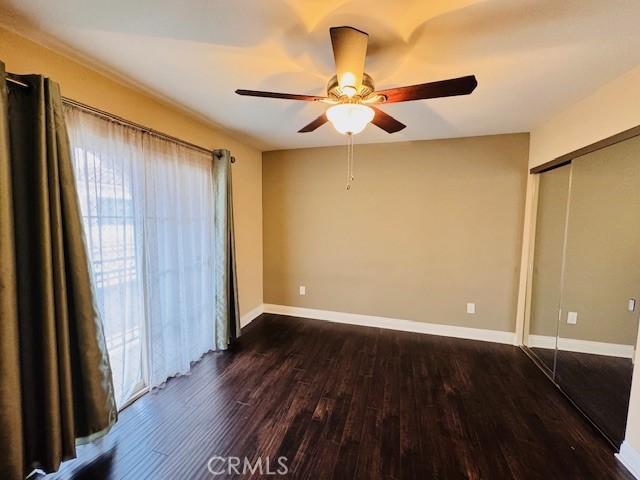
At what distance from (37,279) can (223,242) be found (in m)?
1.56

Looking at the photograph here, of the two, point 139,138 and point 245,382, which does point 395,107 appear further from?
point 245,382

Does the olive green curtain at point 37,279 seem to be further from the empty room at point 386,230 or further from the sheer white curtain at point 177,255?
the sheer white curtain at point 177,255

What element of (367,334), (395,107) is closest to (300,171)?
(395,107)

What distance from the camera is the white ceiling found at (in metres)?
1.25

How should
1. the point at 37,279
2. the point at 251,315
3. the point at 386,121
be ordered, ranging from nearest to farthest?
the point at 37,279
the point at 386,121
the point at 251,315

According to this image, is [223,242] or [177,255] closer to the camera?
[177,255]

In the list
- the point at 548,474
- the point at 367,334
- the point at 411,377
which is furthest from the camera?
the point at 367,334

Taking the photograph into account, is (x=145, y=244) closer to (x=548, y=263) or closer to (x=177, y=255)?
(x=177, y=255)

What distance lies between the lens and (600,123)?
78.0 inches

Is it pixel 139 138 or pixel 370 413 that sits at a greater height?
pixel 139 138

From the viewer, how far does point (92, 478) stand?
1.51 m

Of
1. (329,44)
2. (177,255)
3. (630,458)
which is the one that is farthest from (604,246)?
(177,255)

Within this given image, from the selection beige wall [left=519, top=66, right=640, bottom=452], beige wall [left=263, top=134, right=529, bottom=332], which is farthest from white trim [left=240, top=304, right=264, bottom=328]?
beige wall [left=519, top=66, right=640, bottom=452]

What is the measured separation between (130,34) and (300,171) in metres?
2.52
